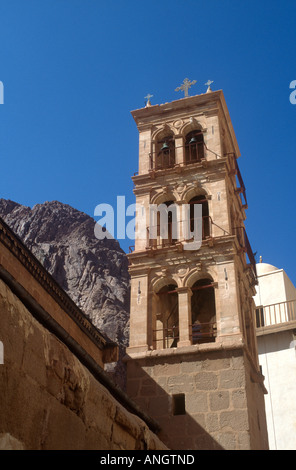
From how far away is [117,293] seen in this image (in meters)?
54.0

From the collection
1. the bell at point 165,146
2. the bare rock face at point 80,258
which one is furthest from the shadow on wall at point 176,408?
the bare rock face at point 80,258

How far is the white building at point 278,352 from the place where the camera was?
27469mm

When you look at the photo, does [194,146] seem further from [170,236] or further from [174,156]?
[170,236]

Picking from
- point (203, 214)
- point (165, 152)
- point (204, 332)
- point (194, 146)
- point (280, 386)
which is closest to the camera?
point (204, 332)

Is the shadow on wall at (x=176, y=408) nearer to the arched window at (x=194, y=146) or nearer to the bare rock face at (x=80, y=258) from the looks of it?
the arched window at (x=194, y=146)

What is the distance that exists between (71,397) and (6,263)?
8.38 m

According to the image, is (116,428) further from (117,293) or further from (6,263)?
(117,293)

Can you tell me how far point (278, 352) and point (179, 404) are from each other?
1541cm

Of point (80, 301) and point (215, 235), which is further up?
point (80, 301)

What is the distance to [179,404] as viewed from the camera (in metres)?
15.6

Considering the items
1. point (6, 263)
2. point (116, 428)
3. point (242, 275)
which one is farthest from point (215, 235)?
point (116, 428)

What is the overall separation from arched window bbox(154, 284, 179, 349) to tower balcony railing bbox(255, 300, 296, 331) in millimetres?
12759

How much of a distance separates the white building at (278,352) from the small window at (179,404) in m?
13.3

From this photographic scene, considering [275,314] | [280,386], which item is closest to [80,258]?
[275,314]
